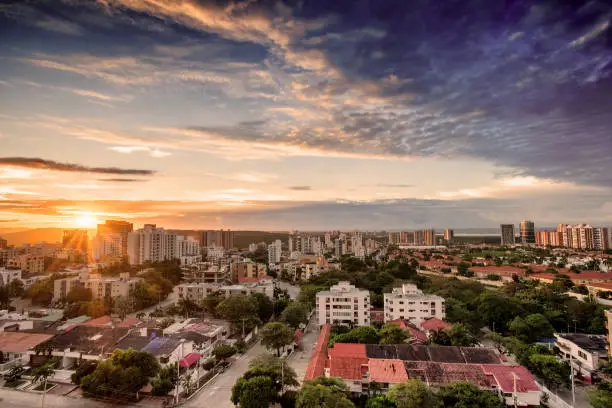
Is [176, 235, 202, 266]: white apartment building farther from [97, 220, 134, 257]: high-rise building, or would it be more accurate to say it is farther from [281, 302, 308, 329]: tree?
[281, 302, 308, 329]: tree

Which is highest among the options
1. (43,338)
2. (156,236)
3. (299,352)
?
(156,236)

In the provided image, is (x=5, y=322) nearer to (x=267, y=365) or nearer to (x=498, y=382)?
(x=267, y=365)

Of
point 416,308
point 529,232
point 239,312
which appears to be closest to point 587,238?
point 529,232

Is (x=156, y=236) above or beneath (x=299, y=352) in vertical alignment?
above

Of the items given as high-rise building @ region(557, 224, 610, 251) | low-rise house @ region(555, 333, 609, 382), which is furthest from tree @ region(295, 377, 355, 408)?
high-rise building @ region(557, 224, 610, 251)

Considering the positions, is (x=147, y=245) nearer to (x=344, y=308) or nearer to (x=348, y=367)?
(x=344, y=308)

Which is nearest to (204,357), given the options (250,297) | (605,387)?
(250,297)
